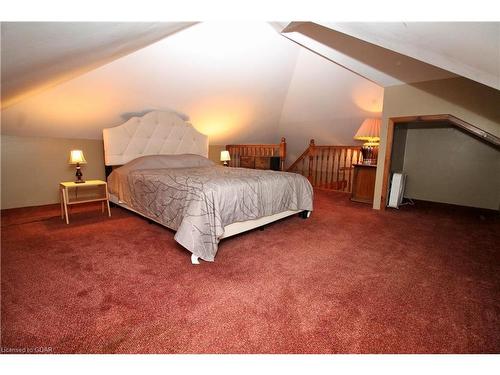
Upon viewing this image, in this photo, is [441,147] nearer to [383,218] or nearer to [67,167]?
[383,218]

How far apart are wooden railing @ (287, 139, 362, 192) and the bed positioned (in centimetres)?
269

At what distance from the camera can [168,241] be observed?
2.50 meters

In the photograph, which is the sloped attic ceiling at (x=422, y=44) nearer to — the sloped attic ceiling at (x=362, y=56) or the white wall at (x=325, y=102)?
the sloped attic ceiling at (x=362, y=56)

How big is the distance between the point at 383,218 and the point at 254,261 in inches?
92.5

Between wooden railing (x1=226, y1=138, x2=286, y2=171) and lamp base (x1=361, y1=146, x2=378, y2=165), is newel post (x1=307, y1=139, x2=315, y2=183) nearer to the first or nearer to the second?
wooden railing (x1=226, y1=138, x2=286, y2=171)

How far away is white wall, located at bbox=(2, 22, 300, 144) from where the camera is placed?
3059 mm

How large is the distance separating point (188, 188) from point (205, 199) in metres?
0.30

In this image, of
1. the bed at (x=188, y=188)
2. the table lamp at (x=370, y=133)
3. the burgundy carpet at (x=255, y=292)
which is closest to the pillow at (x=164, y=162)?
the bed at (x=188, y=188)

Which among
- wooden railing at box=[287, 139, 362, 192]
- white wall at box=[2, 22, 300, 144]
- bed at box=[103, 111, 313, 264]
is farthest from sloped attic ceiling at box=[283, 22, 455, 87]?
wooden railing at box=[287, 139, 362, 192]

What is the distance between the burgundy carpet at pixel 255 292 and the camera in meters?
1.24

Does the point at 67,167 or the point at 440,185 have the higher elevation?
the point at 67,167

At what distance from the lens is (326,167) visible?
19.4 feet

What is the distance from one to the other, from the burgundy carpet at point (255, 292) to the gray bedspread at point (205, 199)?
0.24 m
